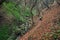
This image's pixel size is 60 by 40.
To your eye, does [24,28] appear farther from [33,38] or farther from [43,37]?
[43,37]

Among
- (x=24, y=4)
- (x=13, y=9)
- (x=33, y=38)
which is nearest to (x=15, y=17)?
(x=13, y=9)

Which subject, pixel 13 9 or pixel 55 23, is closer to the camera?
pixel 55 23

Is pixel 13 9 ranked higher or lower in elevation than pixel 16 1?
lower

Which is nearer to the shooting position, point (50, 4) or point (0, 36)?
point (0, 36)

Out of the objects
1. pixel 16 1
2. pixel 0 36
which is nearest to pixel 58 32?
pixel 0 36

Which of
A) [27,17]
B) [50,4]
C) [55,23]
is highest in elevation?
[50,4]

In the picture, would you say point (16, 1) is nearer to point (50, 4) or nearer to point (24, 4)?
point (24, 4)

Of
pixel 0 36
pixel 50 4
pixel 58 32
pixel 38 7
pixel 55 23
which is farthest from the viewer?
pixel 50 4

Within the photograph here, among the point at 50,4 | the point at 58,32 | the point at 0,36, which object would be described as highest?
the point at 50,4

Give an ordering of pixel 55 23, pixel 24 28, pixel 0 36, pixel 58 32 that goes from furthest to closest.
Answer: pixel 24 28
pixel 0 36
pixel 55 23
pixel 58 32
